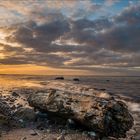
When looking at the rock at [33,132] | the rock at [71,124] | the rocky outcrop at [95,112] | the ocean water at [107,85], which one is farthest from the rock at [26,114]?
the ocean water at [107,85]

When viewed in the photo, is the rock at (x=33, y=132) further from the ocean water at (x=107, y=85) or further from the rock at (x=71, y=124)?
the ocean water at (x=107, y=85)

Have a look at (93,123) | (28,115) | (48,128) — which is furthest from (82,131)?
(28,115)

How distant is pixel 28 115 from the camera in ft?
42.9

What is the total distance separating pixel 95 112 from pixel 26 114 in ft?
13.7

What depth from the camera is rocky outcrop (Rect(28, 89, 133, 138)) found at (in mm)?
10453

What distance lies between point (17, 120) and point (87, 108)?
3772 millimetres

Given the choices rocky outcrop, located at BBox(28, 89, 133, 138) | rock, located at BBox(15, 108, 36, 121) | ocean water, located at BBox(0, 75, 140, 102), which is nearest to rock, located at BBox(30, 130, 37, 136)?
rocky outcrop, located at BBox(28, 89, 133, 138)

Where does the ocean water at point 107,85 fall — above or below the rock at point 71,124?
below

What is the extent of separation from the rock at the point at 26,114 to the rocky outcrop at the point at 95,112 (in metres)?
0.88

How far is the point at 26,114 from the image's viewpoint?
13.1 m

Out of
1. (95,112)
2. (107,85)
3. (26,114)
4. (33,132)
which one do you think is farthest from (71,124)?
(107,85)

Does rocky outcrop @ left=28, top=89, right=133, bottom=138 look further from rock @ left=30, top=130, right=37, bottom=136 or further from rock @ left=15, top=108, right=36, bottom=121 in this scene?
rock @ left=30, top=130, right=37, bottom=136

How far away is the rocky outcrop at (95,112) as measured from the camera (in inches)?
412

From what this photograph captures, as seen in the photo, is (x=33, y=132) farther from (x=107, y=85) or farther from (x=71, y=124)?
(x=107, y=85)
